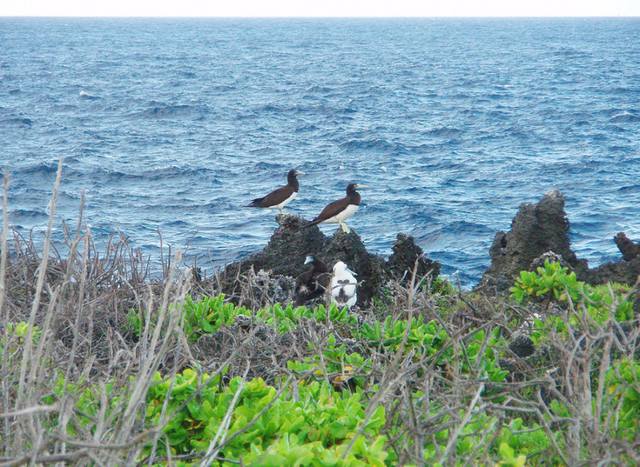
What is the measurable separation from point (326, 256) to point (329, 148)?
20.1 m

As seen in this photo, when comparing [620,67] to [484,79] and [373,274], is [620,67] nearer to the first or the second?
[484,79]

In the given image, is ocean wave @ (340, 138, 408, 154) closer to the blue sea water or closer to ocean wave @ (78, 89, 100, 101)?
the blue sea water

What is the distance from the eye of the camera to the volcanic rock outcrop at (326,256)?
1033 centimetres

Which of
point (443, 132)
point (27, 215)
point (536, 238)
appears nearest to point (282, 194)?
point (536, 238)

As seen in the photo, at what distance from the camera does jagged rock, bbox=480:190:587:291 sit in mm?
10914

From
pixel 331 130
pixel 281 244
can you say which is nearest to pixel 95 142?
pixel 331 130

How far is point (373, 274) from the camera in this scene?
1046cm

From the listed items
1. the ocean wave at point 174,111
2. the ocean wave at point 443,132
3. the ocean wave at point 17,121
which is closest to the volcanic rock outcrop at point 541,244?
the ocean wave at point 443,132

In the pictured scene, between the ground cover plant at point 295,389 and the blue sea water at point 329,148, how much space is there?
23.8 ft

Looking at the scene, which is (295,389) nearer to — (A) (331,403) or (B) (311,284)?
(A) (331,403)

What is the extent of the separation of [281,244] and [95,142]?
2225 cm

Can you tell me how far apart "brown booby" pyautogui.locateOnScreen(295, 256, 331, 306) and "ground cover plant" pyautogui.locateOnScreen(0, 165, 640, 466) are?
6.25ft

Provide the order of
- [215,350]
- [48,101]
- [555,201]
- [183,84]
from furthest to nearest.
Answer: [183,84] → [48,101] → [555,201] → [215,350]

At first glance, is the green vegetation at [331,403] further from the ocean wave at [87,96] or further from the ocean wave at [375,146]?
the ocean wave at [87,96]
